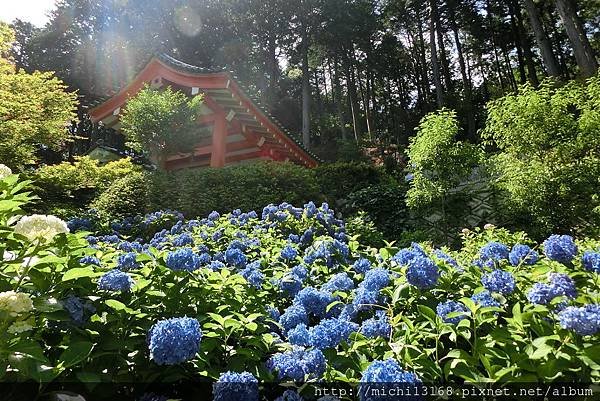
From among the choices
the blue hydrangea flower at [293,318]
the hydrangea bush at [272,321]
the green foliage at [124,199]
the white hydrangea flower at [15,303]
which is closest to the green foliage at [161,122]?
the green foliage at [124,199]

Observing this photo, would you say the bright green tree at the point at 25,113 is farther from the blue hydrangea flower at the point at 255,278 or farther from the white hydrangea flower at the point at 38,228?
the blue hydrangea flower at the point at 255,278

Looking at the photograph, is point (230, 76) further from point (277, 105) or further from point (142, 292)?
point (277, 105)

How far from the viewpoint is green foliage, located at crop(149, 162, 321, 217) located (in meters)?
8.09

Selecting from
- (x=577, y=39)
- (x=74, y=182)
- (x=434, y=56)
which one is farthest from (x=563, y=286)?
(x=434, y=56)

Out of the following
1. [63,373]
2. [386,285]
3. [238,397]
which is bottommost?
[238,397]

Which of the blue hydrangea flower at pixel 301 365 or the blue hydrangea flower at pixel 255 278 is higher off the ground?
the blue hydrangea flower at pixel 255 278

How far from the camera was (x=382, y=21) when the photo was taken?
25.9m

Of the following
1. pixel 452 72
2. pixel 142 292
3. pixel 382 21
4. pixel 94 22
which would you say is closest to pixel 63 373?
pixel 142 292

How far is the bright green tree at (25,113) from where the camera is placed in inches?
330

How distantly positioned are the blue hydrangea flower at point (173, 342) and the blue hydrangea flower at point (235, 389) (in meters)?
0.17

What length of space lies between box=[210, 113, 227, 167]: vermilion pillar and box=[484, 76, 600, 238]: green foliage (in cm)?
664

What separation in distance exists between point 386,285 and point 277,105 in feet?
91.4

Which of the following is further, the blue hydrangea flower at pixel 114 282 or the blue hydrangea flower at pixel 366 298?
the blue hydrangea flower at pixel 366 298

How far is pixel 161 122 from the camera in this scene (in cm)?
925
